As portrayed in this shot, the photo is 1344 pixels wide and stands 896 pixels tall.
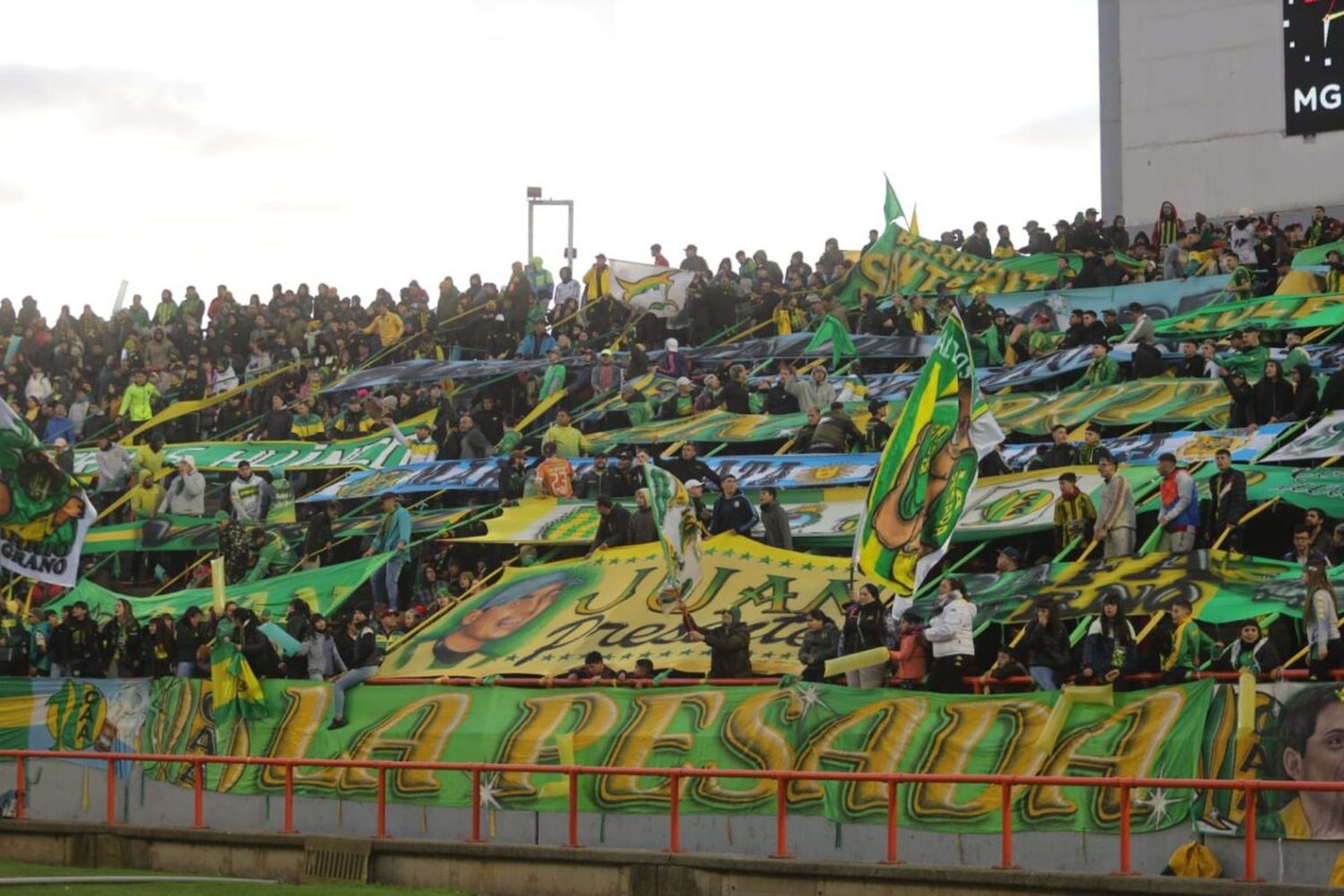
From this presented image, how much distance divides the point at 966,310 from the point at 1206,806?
57.3ft

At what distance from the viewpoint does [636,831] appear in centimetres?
2009

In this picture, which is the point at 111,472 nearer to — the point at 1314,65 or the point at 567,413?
the point at 567,413

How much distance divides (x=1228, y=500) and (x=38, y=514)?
11897mm

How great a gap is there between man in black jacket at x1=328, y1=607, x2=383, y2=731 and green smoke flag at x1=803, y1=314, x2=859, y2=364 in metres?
11.2

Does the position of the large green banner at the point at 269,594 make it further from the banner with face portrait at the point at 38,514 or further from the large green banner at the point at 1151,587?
the large green banner at the point at 1151,587

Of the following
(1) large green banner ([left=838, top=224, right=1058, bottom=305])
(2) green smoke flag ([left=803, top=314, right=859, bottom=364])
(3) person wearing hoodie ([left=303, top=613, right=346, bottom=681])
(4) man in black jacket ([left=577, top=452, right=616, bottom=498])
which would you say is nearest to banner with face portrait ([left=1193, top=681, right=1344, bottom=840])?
(3) person wearing hoodie ([left=303, top=613, right=346, bottom=681])

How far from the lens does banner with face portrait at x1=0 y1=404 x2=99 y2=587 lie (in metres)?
24.6

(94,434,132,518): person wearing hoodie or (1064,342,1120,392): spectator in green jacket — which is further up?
(1064,342,1120,392): spectator in green jacket

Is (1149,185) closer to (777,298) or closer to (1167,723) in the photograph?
(777,298)

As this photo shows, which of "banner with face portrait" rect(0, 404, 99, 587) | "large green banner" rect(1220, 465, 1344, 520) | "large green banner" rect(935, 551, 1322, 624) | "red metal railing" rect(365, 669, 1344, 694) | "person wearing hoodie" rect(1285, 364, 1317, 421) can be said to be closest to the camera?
"red metal railing" rect(365, 669, 1344, 694)

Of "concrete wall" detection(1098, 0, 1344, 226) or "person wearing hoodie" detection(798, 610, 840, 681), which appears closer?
"person wearing hoodie" detection(798, 610, 840, 681)

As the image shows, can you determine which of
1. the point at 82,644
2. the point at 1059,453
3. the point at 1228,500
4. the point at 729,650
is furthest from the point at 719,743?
the point at 82,644

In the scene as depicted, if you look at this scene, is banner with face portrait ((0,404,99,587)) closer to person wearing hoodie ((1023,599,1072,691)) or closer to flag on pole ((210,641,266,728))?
flag on pole ((210,641,266,728))

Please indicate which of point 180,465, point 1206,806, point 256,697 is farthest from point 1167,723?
point 180,465
